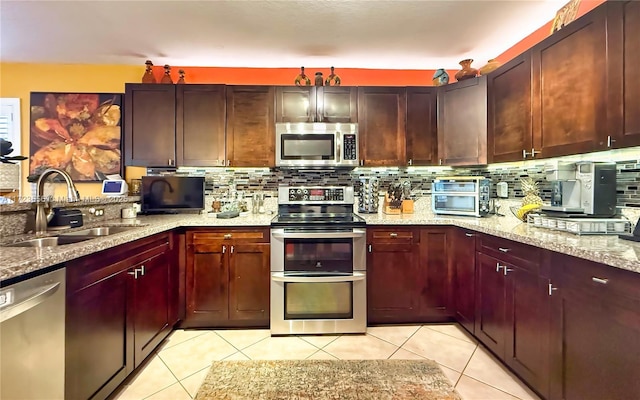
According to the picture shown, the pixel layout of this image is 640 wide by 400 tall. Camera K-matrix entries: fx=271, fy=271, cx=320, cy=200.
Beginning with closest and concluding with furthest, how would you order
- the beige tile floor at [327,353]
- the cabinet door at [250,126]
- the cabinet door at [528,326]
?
the cabinet door at [528,326]
the beige tile floor at [327,353]
the cabinet door at [250,126]

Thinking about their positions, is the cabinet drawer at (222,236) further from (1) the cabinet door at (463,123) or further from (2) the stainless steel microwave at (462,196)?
(1) the cabinet door at (463,123)

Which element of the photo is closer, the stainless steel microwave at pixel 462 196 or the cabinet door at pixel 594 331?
the cabinet door at pixel 594 331

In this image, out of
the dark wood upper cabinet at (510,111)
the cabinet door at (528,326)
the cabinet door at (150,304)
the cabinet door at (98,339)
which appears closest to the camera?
the cabinet door at (98,339)

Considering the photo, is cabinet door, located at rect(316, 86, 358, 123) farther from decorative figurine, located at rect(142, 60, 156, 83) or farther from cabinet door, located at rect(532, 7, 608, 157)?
decorative figurine, located at rect(142, 60, 156, 83)

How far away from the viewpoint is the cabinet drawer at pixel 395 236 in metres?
2.49

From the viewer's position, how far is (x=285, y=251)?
2391 millimetres

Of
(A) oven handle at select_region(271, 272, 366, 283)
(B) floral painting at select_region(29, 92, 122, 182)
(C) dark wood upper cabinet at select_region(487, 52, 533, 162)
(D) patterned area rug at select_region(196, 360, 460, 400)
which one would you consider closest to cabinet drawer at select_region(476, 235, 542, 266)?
(C) dark wood upper cabinet at select_region(487, 52, 533, 162)

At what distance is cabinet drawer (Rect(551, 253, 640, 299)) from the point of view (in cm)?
110

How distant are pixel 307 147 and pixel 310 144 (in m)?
0.04

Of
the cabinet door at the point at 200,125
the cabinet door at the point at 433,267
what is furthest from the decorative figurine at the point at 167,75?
the cabinet door at the point at 433,267

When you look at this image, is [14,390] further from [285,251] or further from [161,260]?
[285,251]

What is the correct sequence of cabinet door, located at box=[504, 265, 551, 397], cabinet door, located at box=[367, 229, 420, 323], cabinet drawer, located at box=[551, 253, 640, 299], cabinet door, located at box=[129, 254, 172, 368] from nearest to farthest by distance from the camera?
cabinet drawer, located at box=[551, 253, 640, 299] → cabinet door, located at box=[504, 265, 551, 397] → cabinet door, located at box=[129, 254, 172, 368] → cabinet door, located at box=[367, 229, 420, 323]

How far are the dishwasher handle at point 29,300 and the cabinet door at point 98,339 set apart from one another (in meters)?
0.13

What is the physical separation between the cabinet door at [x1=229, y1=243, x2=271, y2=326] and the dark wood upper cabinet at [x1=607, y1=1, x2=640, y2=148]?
2.47m
